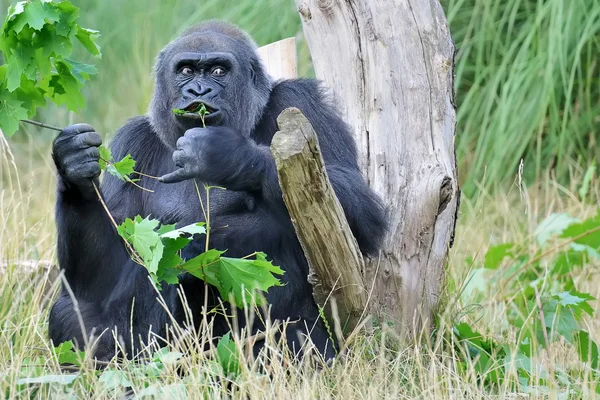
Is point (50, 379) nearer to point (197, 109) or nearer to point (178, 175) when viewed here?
point (178, 175)

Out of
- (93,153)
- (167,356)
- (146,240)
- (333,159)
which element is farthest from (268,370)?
(93,153)

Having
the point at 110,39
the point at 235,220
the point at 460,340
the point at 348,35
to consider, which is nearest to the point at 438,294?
the point at 460,340

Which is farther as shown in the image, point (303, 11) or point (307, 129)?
point (303, 11)

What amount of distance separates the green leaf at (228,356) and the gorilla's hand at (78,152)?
0.76 m

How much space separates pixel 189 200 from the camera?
141 inches

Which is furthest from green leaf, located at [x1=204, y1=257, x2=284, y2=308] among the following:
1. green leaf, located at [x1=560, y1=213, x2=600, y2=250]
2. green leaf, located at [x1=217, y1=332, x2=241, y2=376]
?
green leaf, located at [x1=560, y1=213, x2=600, y2=250]

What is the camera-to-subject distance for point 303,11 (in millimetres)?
3891

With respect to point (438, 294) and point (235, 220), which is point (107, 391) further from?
point (438, 294)

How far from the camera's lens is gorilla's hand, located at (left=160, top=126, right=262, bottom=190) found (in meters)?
3.02

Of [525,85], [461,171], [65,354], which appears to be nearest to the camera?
[65,354]

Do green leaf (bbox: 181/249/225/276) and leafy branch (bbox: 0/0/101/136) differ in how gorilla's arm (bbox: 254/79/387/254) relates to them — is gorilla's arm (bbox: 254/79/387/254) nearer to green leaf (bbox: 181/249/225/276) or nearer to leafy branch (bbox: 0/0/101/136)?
green leaf (bbox: 181/249/225/276)

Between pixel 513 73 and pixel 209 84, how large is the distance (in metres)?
3.07

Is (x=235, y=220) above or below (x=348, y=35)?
below

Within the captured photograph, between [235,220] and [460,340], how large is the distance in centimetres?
99
